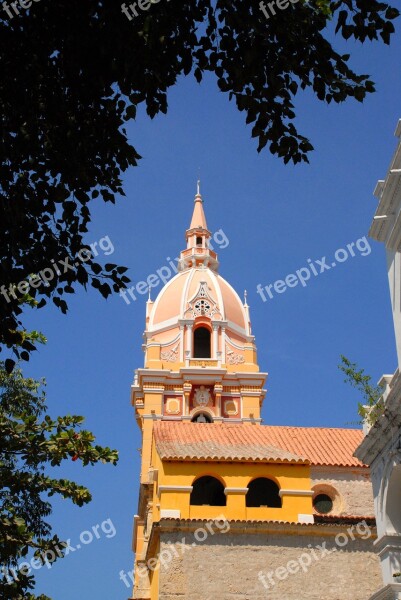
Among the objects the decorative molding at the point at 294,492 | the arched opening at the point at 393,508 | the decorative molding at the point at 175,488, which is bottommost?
the arched opening at the point at 393,508

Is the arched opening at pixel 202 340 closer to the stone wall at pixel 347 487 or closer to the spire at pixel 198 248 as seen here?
the spire at pixel 198 248

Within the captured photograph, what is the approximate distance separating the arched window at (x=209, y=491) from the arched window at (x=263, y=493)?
2.15 feet

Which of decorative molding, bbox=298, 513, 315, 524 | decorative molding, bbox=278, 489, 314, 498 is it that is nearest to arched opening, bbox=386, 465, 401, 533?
decorative molding, bbox=298, 513, 315, 524

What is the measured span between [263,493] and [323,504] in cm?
212

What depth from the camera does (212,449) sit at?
63.4ft

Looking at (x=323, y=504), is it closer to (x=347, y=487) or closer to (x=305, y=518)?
(x=347, y=487)

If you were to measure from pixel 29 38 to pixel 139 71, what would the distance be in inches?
35.2

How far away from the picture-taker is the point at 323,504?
20.0 meters

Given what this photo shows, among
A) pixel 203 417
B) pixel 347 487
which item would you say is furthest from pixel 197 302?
Answer: pixel 347 487

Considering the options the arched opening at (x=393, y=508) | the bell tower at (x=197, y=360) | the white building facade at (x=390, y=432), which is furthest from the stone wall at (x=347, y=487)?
the bell tower at (x=197, y=360)

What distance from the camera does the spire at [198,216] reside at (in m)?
39.7

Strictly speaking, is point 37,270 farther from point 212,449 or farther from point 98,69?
point 212,449

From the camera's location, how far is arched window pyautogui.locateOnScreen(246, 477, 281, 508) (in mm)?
18625

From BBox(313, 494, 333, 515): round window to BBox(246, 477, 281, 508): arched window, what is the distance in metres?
1.67
